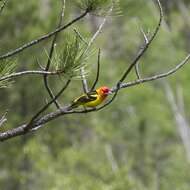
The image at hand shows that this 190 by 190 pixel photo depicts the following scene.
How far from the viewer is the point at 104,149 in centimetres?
1577

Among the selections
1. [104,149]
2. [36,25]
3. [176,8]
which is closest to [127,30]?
[176,8]

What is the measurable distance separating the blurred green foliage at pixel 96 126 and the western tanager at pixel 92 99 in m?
3.88

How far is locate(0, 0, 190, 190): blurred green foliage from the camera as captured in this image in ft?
39.7

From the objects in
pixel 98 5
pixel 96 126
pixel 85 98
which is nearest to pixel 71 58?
pixel 85 98

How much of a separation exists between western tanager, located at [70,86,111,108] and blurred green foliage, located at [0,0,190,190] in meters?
3.88

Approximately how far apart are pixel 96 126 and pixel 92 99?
35.4 ft

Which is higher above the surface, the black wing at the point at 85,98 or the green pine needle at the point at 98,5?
the green pine needle at the point at 98,5

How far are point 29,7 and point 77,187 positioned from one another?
4.19 m

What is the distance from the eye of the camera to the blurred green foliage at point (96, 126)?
1209 cm

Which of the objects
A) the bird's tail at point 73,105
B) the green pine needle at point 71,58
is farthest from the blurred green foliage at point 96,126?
the green pine needle at point 71,58

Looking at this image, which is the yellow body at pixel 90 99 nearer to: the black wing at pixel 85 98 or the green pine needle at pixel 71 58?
the black wing at pixel 85 98

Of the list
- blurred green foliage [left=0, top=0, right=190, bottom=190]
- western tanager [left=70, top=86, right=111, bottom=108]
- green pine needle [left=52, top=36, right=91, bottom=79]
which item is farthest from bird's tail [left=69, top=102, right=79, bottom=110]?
blurred green foliage [left=0, top=0, right=190, bottom=190]

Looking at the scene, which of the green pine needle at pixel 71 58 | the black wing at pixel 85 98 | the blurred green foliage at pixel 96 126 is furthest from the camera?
the blurred green foliage at pixel 96 126

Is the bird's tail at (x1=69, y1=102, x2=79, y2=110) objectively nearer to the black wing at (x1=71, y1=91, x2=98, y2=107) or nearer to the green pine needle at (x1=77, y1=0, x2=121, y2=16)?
the black wing at (x1=71, y1=91, x2=98, y2=107)
